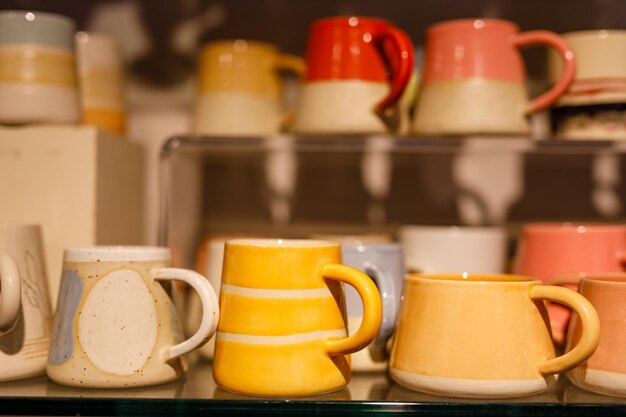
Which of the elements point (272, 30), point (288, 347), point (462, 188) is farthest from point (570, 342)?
point (272, 30)

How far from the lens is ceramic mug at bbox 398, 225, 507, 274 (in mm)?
820

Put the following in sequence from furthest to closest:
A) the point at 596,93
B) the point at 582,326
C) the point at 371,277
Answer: the point at 596,93 → the point at 371,277 → the point at 582,326

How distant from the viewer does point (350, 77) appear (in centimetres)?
80

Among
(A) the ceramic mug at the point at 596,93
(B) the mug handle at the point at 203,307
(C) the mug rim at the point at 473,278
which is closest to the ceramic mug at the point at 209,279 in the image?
(B) the mug handle at the point at 203,307

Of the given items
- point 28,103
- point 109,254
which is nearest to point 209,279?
point 109,254

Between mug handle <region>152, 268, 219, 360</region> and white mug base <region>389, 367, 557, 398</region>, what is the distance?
174 mm

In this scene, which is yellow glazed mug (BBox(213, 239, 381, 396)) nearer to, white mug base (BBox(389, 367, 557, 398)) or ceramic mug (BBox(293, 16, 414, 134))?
white mug base (BBox(389, 367, 557, 398))

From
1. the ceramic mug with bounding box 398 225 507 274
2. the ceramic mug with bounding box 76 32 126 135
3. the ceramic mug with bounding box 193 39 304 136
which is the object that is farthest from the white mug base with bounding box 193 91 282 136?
the ceramic mug with bounding box 398 225 507 274

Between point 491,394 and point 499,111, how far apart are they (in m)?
0.33

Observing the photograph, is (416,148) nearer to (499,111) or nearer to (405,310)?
(499,111)

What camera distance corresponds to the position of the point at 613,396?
62cm

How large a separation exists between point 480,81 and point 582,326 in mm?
312

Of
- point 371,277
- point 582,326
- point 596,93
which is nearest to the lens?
point 582,326

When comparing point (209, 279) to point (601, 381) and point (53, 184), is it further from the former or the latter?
point (601, 381)
